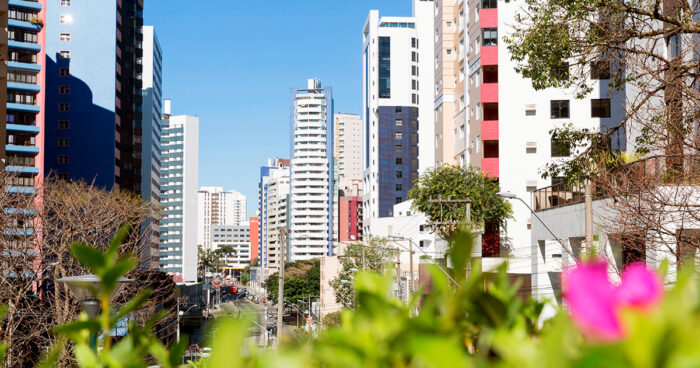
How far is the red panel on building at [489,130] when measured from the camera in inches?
1494

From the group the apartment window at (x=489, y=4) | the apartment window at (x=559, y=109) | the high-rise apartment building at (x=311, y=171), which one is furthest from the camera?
the high-rise apartment building at (x=311, y=171)

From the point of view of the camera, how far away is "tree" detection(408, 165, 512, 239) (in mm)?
35219

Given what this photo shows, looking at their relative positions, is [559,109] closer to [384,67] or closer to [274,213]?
[384,67]

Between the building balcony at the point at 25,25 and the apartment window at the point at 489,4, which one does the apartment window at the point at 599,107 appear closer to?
the apartment window at the point at 489,4

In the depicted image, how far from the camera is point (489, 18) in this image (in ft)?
125

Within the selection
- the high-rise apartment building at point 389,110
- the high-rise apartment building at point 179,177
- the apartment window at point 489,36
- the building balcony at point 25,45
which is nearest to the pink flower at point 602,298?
the apartment window at point 489,36

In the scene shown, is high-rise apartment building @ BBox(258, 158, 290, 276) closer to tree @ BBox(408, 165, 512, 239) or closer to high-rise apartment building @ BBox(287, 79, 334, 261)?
high-rise apartment building @ BBox(287, 79, 334, 261)

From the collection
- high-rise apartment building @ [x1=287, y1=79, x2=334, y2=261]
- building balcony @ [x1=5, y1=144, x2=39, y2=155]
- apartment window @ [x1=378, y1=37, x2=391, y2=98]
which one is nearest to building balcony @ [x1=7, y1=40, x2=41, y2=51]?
building balcony @ [x1=5, y1=144, x2=39, y2=155]

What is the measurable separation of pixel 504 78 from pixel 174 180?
15277 centimetres

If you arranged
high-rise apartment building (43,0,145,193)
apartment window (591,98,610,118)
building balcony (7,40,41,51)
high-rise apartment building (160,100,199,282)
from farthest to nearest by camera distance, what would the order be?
high-rise apartment building (160,100,199,282), high-rise apartment building (43,0,145,193), building balcony (7,40,41,51), apartment window (591,98,610,118)

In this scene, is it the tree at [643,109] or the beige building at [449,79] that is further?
the beige building at [449,79]

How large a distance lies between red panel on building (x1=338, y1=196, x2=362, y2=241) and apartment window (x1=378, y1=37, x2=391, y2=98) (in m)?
51.5

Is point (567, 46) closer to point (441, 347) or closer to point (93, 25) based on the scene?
point (441, 347)

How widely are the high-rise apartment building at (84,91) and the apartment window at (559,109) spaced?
3575 centimetres
